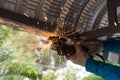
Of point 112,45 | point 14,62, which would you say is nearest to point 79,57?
point 112,45

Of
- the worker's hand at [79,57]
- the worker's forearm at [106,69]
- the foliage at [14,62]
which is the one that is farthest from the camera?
the foliage at [14,62]

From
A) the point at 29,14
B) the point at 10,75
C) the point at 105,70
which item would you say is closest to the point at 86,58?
the point at 105,70

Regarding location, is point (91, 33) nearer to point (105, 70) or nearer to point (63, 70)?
point (105, 70)

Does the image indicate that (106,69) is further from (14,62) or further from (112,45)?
(14,62)

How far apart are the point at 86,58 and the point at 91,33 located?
0.64m

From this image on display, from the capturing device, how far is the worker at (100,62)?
193cm

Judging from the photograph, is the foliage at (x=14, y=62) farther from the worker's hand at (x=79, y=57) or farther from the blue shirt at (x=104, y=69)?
Result: the blue shirt at (x=104, y=69)

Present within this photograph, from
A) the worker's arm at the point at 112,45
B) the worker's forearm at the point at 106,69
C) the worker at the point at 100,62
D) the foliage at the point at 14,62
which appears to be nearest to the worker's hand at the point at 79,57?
the worker at the point at 100,62

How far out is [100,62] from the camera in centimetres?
200

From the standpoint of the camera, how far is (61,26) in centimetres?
283

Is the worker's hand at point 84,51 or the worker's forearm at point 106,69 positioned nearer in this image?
the worker's forearm at point 106,69

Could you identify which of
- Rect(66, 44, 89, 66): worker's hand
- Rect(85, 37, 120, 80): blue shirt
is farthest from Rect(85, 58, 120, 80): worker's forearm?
Rect(66, 44, 89, 66): worker's hand

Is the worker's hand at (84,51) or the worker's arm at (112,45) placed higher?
the worker's arm at (112,45)

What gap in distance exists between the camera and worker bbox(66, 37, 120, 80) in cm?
193
